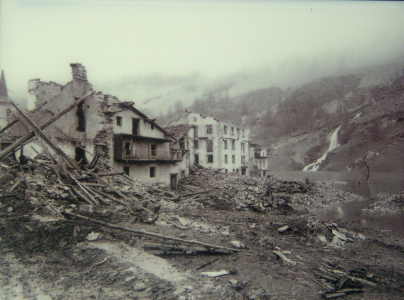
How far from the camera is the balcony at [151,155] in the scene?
25469 mm

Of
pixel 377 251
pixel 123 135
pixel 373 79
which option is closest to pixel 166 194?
pixel 123 135

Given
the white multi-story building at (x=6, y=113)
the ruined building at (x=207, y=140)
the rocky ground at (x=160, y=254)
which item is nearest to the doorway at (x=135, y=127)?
the white multi-story building at (x=6, y=113)

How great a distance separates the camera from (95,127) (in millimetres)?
23344

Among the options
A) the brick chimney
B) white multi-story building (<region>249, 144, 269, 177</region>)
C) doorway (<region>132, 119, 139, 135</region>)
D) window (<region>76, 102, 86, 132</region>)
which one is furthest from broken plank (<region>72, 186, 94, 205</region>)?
white multi-story building (<region>249, 144, 269, 177</region>)

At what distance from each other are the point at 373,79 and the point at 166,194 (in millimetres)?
144792

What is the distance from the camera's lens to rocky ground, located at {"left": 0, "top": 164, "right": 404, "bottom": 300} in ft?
23.3

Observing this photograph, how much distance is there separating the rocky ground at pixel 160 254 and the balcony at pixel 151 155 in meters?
9.61

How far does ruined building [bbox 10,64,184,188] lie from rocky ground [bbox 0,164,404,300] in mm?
7554

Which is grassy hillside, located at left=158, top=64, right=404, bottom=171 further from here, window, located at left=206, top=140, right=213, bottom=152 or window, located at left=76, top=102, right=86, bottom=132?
window, located at left=76, top=102, right=86, bottom=132

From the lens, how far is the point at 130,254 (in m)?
8.78

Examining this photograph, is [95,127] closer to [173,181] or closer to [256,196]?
[173,181]

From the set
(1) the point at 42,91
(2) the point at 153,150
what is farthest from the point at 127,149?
(1) the point at 42,91

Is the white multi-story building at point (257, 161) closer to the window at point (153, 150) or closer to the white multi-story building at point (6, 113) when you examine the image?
the window at point (153, 150)

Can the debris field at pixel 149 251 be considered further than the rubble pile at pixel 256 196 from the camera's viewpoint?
No
